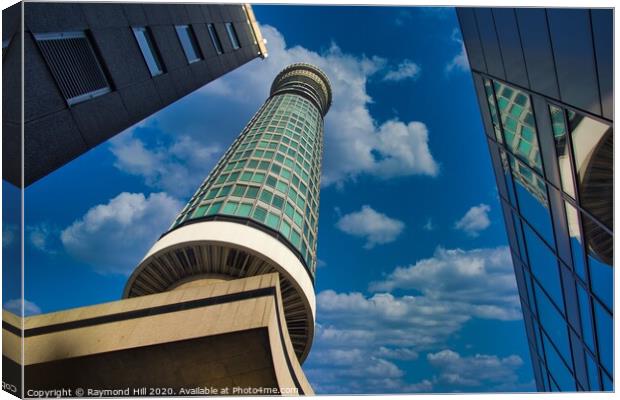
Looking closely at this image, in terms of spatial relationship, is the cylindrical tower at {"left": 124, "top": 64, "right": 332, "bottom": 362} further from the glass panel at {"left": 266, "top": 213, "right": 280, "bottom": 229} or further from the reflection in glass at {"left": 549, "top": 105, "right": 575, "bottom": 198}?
the reflection in glass at {"left": 549, "top": 105, "right": 575, "bottom": 198}

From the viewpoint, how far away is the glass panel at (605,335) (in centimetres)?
956

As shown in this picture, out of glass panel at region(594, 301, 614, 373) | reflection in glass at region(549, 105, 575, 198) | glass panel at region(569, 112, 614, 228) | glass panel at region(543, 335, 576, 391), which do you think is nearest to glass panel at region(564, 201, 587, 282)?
reflection in glass at region(549, 105, 575, 198)

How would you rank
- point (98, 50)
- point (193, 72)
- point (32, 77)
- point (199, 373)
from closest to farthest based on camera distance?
point (32, 77) → point (98, 50) → point (199, 373) → point (193, 72)

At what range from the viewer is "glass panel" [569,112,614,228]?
8.68m

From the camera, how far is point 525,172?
13.2 m

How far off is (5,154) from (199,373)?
26.6 feet

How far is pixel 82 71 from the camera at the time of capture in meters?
10.6

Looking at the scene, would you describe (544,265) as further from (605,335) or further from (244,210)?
(244,210)

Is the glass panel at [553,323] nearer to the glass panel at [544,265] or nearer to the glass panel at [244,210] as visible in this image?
the glass panel at [544,265]

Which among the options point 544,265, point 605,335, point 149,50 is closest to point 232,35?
point 149,50

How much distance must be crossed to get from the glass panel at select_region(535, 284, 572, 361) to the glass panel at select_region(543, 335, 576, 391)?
0.58 m

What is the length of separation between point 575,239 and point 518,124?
4168 millimetres

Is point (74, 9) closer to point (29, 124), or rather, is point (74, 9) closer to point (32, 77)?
point (32, 77)

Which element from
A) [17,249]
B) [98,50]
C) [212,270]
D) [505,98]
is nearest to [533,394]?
[505,98]
